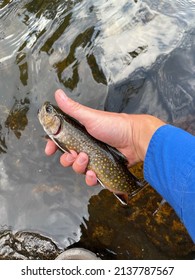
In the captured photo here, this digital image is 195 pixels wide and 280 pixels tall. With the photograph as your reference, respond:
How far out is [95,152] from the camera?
10.7 feet

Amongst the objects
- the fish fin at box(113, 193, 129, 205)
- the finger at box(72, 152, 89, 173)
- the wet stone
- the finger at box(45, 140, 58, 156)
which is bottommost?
the wet stone

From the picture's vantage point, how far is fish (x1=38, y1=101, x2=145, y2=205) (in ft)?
10.5

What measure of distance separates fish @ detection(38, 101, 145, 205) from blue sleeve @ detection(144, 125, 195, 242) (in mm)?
316

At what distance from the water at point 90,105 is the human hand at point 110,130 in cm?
40

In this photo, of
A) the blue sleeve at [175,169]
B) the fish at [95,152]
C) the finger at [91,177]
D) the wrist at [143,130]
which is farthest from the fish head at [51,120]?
the blue sleeve at [175,169]

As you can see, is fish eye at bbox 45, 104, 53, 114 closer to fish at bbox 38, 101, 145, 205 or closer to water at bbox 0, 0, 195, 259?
fish at bbox 38, 101, 145, 205

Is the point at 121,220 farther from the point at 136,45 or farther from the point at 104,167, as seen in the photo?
the point at 136,45

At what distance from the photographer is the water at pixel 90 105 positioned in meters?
3.69

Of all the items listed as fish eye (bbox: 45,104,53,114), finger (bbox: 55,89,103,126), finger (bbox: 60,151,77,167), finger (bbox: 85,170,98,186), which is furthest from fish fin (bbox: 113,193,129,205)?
fish eye (bbox: 45,104,53,114)

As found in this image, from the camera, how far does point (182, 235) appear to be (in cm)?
358

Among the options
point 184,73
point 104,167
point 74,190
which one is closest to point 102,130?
point 104,167

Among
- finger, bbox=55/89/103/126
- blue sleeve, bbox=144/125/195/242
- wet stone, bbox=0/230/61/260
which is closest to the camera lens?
blue sleeve, bbox=144/125/195/242
